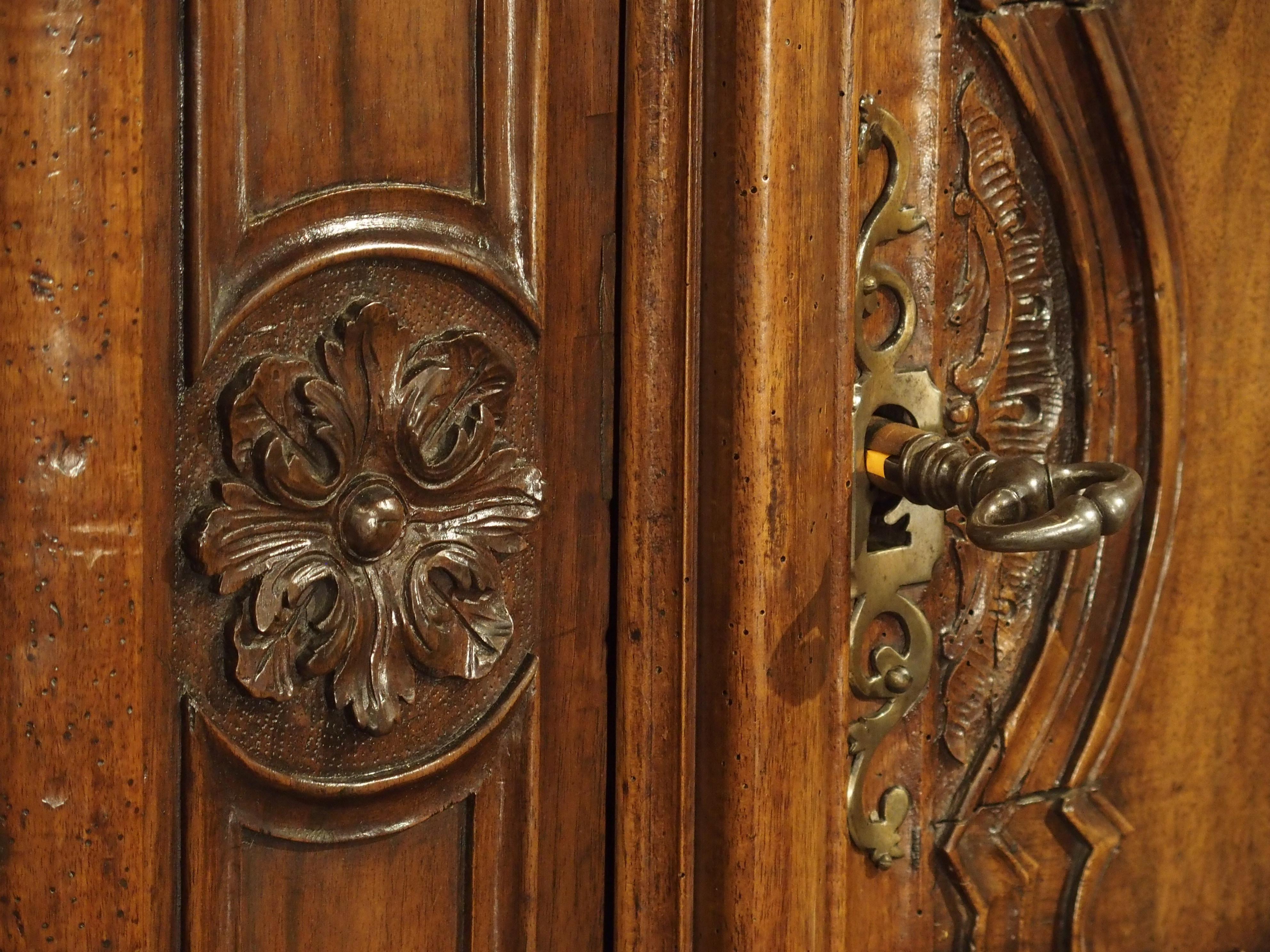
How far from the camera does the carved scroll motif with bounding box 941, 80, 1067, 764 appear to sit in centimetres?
76

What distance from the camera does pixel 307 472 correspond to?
1.83 feet

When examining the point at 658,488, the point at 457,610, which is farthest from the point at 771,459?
the point at 457,610

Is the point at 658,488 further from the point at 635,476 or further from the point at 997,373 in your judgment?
the point at 997,373

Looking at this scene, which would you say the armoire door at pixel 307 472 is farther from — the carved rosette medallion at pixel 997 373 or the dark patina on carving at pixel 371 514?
the carved rosette medallion at pixel 997 373

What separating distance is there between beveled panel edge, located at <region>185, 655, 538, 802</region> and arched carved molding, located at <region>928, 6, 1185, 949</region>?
0.26 meters

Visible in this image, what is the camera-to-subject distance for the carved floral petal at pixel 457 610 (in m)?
0.60

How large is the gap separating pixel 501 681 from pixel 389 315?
7.2 inches

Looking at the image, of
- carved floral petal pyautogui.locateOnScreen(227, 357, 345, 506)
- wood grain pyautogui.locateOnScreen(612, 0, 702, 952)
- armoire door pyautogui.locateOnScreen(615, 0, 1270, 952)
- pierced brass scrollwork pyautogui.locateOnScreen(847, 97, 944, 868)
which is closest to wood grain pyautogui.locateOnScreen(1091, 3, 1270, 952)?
armoire door pyautogui.locateOnScreen(615, 0, 1270, 952)

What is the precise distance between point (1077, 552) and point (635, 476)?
0.98ft

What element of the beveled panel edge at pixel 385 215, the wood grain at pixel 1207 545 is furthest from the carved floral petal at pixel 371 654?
the wood grain at pixel 1207 545

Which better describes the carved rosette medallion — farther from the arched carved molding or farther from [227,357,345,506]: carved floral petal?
[227,357,345,506]: carved floral petal

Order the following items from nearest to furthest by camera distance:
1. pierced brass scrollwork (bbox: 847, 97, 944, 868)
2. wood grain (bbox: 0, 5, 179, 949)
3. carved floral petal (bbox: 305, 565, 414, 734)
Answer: wood grain (bbox: 0, 5, 179, 949)
carved floral petal (bbox: 305, 565, 414, 734)
pierced brass scrollwork (bbox: 847, 97, 944, 868)

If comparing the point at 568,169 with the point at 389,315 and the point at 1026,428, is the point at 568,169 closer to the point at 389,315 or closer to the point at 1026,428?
the point at 389,315

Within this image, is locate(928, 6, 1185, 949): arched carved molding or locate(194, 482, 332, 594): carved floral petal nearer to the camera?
locate(194, 482, 332, 594): carved floral petal
